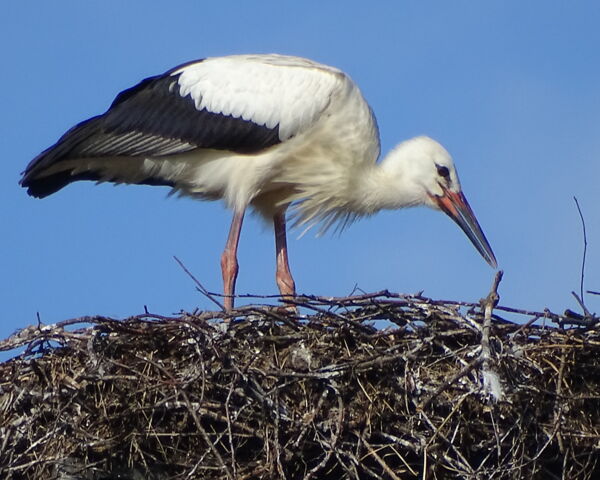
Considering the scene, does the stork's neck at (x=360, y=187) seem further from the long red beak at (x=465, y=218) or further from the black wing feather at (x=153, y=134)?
the black wing feather at (x=153, y=134)

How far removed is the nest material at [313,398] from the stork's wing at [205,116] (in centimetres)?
196

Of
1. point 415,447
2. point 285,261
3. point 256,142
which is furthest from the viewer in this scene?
point 285,261

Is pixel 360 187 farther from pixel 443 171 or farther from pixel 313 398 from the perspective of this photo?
pixel 313 398

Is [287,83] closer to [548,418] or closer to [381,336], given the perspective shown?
[381,336]

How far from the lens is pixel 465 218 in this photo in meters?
9.57

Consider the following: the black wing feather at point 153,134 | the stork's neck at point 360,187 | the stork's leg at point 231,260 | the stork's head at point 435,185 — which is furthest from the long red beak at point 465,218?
the stork's leg at point 231,260

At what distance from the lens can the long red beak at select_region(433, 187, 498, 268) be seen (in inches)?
375

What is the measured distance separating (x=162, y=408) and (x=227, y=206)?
2.36 m

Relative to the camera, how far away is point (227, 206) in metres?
9.50

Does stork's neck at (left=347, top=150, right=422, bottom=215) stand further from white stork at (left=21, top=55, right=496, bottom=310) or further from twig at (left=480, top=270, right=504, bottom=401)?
twig at (left=480, top=270, right=504, bottom=401)

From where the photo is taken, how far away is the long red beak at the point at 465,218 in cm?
952

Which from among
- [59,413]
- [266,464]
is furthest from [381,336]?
[59,413]

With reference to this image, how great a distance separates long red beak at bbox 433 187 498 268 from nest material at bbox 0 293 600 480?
196 cm

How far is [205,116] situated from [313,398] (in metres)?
A: 2.65
